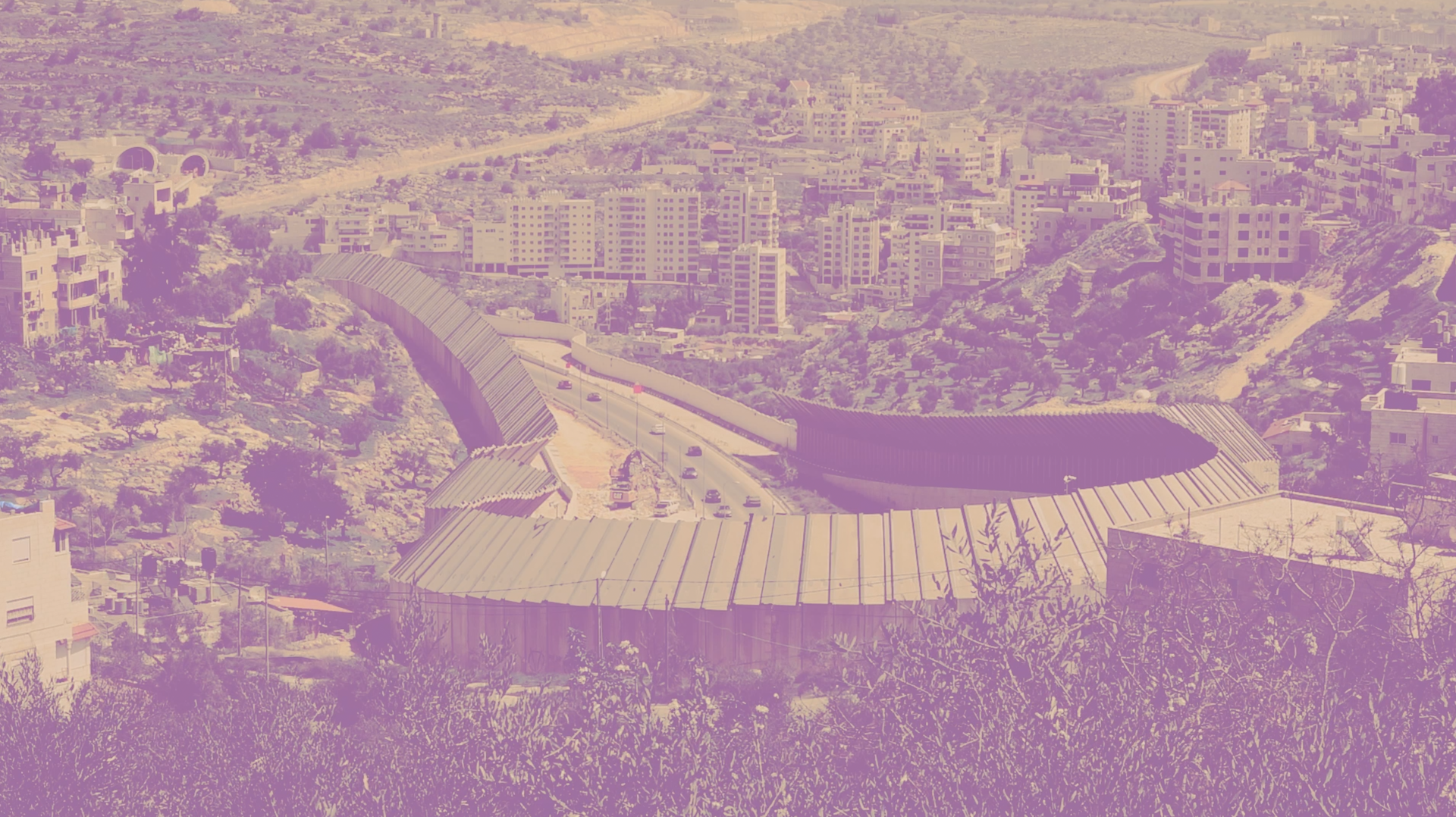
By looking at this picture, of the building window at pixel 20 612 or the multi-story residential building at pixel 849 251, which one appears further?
the multi-story residential building at pixel 849 251

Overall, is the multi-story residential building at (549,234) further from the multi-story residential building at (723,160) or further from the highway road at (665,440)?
the highway road at (665,440)

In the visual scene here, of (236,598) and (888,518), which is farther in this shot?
(236,598)

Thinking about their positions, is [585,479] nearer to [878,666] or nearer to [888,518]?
[888,518]

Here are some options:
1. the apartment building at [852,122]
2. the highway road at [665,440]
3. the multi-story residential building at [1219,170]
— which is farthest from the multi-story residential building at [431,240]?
the apartment building at [852,122]

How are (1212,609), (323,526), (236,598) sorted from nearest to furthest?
(1212,609)
(236,598)
(323,526)

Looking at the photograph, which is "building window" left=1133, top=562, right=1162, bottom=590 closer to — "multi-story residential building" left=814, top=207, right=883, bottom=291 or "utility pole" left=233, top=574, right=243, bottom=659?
"utility pole" left=233, top=574, right=243, bottom=659

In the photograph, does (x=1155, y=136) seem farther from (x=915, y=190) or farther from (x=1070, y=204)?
(x=1070, y=204)

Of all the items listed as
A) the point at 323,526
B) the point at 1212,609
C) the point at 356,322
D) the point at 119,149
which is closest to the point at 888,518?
the point at 1212,609
